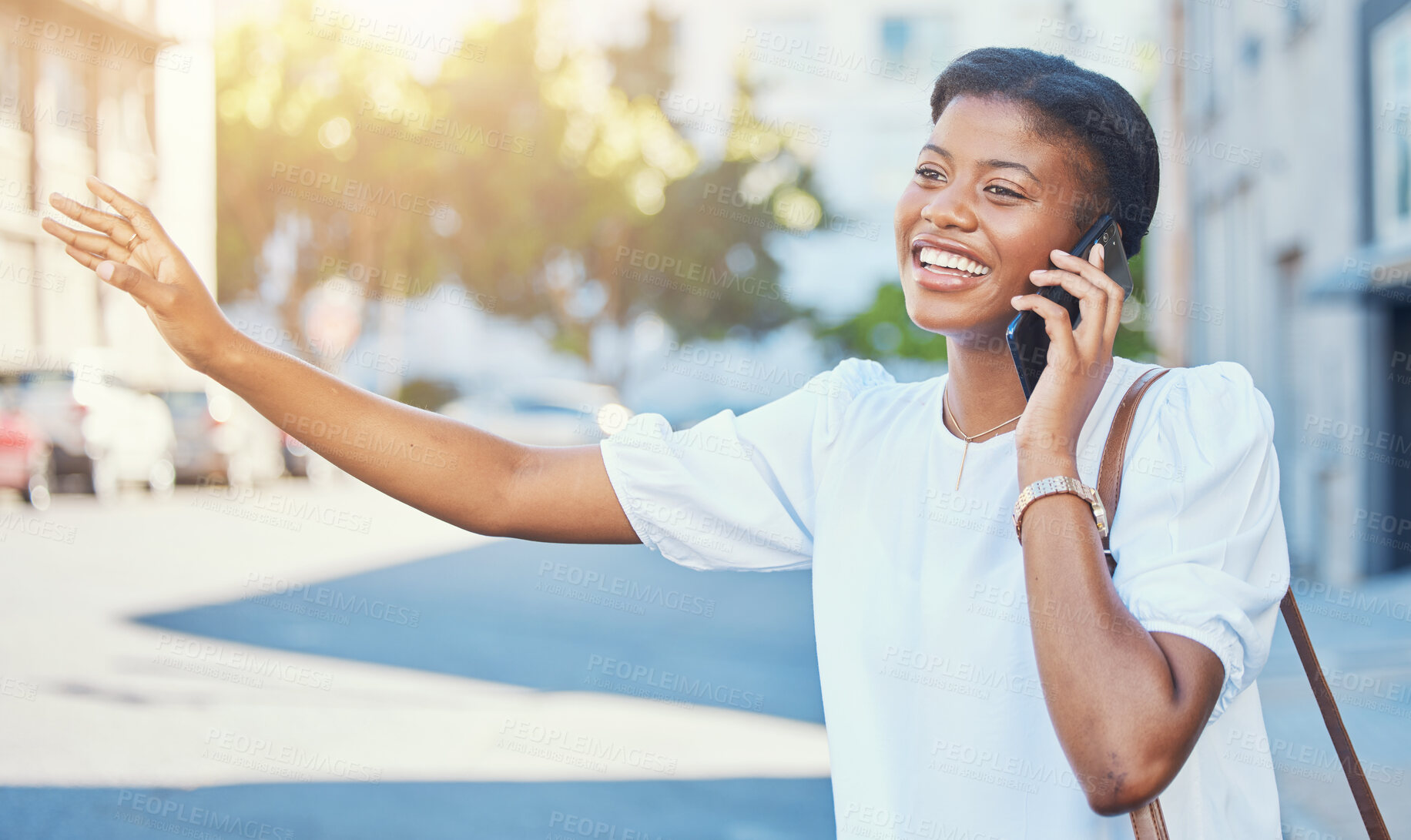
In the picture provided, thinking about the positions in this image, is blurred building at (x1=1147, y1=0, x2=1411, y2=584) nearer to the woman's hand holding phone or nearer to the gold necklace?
the gold necklace

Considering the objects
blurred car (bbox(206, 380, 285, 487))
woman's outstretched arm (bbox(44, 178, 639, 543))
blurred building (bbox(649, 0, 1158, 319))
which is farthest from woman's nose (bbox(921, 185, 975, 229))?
blurred building (bbox(649, 0, 1158, 319))

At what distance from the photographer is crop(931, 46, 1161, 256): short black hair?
6.40ft

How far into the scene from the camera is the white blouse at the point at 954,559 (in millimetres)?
1624

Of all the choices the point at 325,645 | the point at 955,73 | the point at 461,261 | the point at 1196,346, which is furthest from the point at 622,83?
the point at 955,73

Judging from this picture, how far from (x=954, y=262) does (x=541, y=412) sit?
1054 inches

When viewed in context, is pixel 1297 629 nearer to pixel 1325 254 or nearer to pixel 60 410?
pixel 1325 254

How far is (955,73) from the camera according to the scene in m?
2.07

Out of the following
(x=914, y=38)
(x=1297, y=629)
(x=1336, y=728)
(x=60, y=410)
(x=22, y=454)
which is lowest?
(x=22, y=454)

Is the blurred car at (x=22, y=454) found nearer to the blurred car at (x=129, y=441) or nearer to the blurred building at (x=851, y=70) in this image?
the blurred car at (x=129, y=441)

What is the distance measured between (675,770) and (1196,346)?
14.0 metres

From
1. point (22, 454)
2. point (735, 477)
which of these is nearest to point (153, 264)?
point (735, 477)

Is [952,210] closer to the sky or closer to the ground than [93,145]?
closer to the ground

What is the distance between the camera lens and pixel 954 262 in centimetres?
199

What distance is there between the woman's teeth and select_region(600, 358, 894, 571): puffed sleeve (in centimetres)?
24
